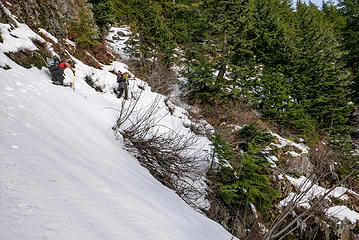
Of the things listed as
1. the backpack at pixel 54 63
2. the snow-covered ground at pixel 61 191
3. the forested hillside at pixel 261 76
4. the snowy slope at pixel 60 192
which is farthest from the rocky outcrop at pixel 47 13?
the snowy slope at pixel 60 192

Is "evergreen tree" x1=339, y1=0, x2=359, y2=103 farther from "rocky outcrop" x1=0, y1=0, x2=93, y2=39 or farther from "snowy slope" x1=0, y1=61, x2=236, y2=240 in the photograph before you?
"rocky outcrop" x1=0, y1=0, x2=93, y2=39

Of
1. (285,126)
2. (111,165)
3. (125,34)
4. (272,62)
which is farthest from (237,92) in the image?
(125,34)

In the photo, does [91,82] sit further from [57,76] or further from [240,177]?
[240,177]

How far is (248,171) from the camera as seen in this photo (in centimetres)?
507

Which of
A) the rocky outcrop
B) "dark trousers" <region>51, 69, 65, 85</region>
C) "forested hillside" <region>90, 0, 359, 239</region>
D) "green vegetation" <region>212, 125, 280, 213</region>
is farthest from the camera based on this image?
"forested hillside" <region>90, 0, 359, 239</region>

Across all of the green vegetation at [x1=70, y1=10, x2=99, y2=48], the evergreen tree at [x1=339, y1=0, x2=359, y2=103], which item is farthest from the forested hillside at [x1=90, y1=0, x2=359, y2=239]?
the green vegetation at [x1=70, y1=10, x2=99, y2=48]

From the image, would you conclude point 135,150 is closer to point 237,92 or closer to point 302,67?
point 237,92

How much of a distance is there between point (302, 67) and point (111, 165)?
1517 centimetres

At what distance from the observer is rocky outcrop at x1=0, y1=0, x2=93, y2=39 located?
23.9 feet

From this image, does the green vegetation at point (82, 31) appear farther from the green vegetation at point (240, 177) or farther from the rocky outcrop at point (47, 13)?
the green vegetation at point (240, 177)

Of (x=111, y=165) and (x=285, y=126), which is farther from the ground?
(x=285, y=126)

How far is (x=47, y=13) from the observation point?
8.82 m

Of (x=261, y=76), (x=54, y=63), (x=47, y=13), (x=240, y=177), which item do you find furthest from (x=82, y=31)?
(x=240, y=177)

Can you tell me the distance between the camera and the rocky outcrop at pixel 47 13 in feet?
23.9
